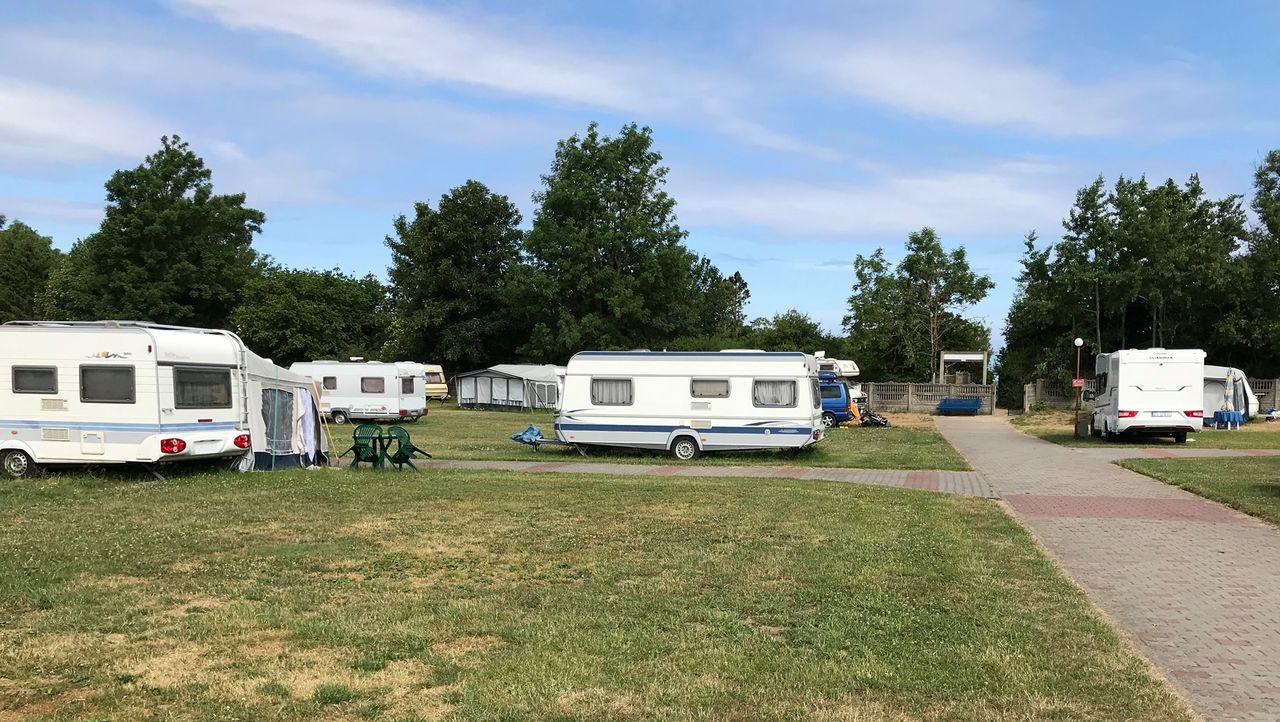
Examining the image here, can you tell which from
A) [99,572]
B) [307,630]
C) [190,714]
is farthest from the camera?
[99,572]

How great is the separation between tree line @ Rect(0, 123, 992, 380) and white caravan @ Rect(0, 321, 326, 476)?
36672 mm

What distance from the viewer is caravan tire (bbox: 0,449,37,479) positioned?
14.9 m

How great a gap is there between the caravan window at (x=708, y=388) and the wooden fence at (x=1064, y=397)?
2747 centimetres

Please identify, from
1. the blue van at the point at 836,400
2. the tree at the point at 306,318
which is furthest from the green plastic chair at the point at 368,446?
the tree at the point at 306,318

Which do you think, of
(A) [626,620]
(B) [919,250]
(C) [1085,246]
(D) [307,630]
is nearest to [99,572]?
(D) [307,630]

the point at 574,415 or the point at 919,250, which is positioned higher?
A: the point at 919,250

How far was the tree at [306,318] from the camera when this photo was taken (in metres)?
59.0

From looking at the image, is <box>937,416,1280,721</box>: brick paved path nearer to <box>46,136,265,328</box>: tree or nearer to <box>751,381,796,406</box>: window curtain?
<box>751,381,796,406</box>: window curtain

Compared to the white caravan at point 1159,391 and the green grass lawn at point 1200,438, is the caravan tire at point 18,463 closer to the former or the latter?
the green grass lawn at point 1200,438

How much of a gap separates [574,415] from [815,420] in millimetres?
5321

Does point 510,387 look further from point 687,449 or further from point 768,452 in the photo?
point 687,449

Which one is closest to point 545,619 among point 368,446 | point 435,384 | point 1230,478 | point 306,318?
point 368,446

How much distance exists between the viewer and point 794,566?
26.5ft

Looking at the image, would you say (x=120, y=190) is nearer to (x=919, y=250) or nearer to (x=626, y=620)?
(x=919, y=250)
